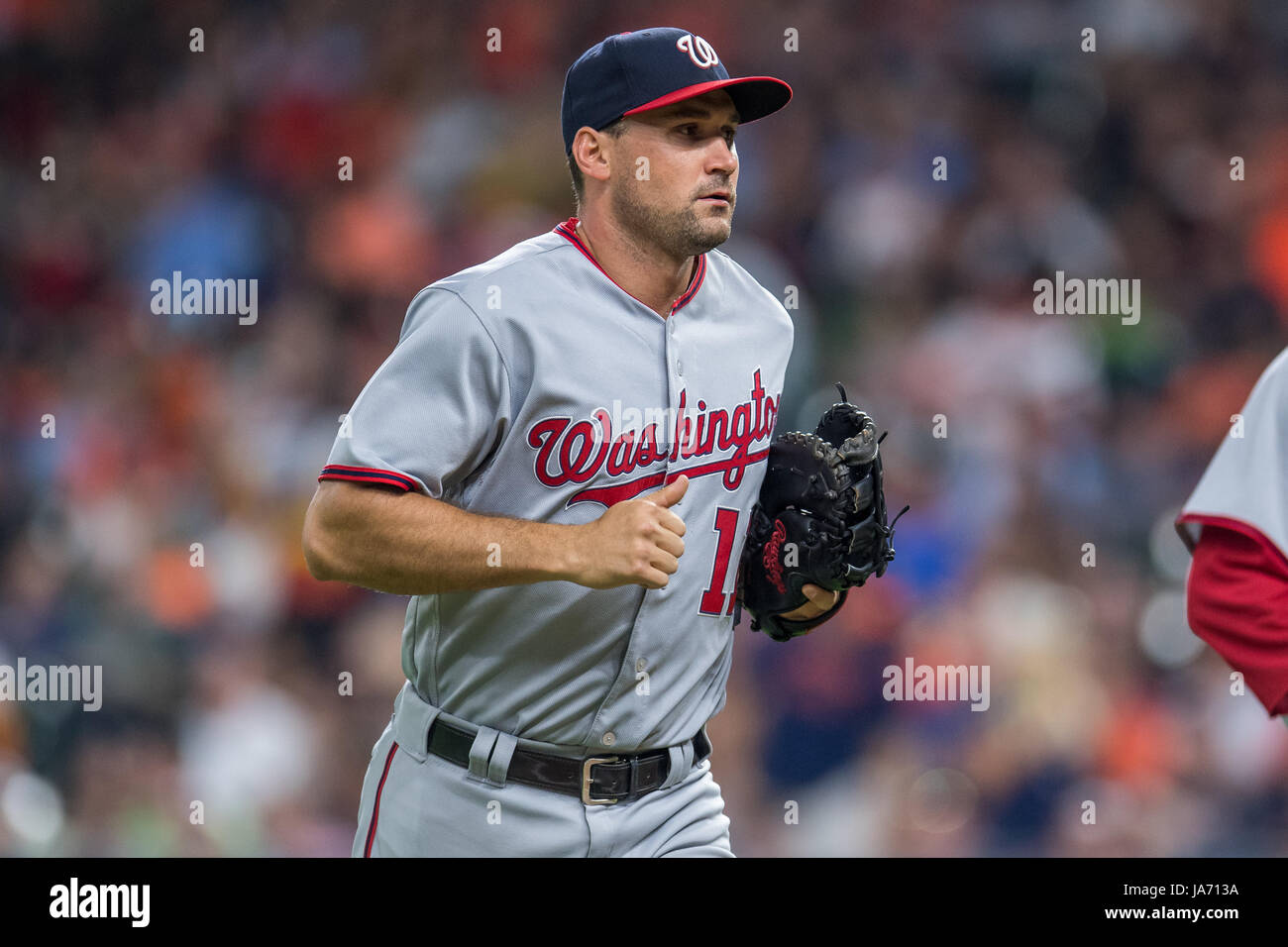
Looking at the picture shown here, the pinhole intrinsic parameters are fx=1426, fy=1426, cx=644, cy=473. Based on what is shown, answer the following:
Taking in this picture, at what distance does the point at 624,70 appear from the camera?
250 centimetres

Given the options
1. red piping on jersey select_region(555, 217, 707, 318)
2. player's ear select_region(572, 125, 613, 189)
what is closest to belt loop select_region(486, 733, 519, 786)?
red piping on jersey select_region(555, 217, 707, 318)

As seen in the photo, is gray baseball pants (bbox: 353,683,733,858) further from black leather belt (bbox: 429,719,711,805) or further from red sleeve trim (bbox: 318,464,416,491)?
red sleeve trim (bbox: 318,464,416,491)

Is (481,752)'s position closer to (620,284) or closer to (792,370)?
(620,284)

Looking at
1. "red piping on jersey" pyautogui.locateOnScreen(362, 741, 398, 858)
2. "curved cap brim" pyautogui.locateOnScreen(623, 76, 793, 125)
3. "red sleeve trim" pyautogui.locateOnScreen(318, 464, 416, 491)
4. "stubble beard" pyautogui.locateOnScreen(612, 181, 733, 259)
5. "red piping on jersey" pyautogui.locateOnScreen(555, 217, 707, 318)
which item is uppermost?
"curved cap brim" pyautogui.locateOnScreen(623, 76, 793, 125)

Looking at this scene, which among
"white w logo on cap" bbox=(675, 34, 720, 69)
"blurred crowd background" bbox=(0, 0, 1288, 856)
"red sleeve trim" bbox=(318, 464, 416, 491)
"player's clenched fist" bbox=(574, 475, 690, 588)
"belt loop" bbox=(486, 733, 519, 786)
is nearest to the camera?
"player's clenched fist" bbox=(574, 475, 690, 588)

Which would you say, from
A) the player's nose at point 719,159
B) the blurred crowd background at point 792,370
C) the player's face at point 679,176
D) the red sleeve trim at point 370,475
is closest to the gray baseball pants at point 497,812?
the red sleeve trim at point 370,475

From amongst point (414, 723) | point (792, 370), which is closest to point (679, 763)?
point (414, 723)

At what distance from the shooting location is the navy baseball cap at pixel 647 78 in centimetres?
247

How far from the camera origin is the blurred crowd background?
15.4 feet

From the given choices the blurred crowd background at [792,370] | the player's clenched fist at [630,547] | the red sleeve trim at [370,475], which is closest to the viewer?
the player's clenched fist at [630,547]

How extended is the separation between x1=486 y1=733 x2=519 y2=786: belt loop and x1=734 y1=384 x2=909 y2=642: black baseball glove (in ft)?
1.81

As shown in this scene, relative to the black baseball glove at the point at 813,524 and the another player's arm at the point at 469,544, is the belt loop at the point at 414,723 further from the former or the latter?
the black baseball glove at the point at 813,524
